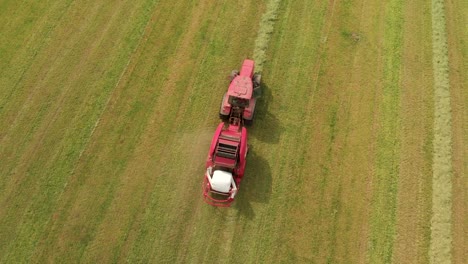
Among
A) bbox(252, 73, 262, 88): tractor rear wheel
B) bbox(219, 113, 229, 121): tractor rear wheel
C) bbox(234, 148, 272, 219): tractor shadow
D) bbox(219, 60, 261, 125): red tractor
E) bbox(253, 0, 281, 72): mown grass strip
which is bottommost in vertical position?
bbox(234, 148, 272, 219): tractor shadow

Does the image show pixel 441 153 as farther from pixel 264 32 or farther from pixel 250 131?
pixel 264 32

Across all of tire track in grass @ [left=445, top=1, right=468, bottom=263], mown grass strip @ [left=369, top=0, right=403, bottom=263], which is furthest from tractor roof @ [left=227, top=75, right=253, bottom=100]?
tire track in grass @ [left=445, top=1, right=468, bottom=263]

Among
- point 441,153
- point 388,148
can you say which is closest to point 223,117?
point 388,148

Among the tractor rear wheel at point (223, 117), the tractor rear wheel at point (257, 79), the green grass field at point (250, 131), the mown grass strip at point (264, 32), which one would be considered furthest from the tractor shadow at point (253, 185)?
the mown grass strip at point (264, 32)

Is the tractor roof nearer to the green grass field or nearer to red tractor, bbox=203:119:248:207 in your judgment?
red tractor, bbox=203:119:248:207

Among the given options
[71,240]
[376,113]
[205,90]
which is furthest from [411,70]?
[71,240]

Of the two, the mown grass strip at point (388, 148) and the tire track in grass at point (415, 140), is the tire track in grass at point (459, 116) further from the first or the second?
the mown grass strip at point (388, 148)

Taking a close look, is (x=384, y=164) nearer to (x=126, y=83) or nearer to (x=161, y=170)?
(x=161, y=170)
